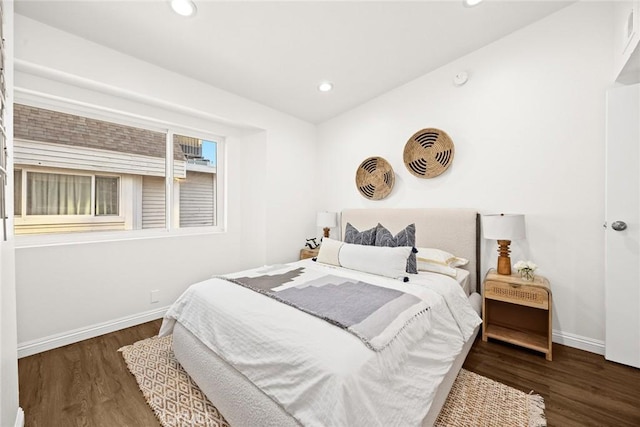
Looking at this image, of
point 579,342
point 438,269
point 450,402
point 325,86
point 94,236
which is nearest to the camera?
point 450,402

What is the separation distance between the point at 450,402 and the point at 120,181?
355 centimetres

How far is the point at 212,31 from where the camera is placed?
215cm

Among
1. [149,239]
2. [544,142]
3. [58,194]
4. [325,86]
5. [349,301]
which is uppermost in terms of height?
[325,86]

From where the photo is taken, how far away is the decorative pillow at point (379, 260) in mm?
→ 2135

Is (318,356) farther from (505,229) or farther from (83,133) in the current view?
(83,133)

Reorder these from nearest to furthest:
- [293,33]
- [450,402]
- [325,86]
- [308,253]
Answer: [450,402], [293,33], [325,86], [308,253]

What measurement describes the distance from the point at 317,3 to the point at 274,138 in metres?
1.88

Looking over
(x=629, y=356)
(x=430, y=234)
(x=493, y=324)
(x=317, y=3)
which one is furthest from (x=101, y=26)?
(x=629, y=356)

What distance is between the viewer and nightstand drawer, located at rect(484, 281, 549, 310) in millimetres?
1951

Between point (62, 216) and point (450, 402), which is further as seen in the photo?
point (62, 216)

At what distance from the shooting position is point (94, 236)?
2545 mm

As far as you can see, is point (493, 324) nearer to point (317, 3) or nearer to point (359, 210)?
point (359, 210)

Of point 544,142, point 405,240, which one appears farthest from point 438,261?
point 544,142

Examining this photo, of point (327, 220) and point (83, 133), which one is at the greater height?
point (83, 133)
